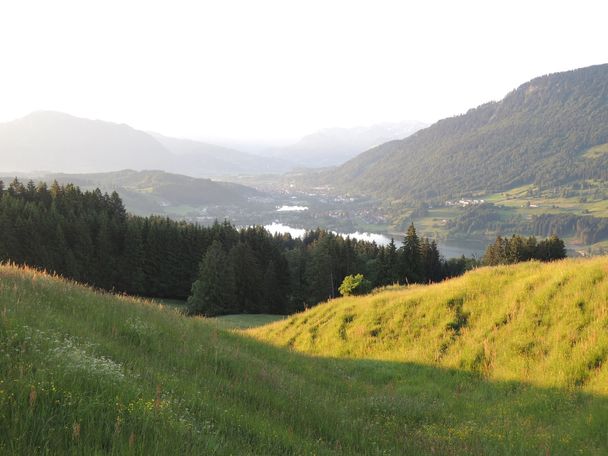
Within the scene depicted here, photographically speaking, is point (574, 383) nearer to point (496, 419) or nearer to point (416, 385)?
point (496, 419)

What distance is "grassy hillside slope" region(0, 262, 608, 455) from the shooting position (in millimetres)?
4027

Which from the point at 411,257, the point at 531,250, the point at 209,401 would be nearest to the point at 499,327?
the point at 209,401

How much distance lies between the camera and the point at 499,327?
1409 centimetres

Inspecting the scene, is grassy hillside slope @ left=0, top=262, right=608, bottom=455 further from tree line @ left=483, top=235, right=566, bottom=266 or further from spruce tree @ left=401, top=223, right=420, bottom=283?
tree line @ left=483, top=235, right=566, bottom=266

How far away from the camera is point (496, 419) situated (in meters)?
9.13

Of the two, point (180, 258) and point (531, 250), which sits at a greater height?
point (531, 250)

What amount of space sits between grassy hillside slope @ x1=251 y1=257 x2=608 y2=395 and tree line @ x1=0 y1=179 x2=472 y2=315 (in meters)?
45.6

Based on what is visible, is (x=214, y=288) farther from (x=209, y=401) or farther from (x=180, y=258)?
(x=209, y=401)

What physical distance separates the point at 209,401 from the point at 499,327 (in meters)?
11.8

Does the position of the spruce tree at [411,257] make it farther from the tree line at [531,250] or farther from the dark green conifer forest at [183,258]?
the tree line at [531,250]

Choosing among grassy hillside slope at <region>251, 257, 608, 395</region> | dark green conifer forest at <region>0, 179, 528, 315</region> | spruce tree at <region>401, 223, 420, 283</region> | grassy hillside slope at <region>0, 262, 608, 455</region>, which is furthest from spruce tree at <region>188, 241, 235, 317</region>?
grassy hillside slope at <region>0, 262, 608, 455</region>

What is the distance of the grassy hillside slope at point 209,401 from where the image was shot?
13.2 ft

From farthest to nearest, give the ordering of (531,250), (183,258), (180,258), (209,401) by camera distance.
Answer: (183,258) < (180,258) < (531,250) < (209,401)

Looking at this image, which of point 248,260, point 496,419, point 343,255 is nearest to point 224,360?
point 496,419
